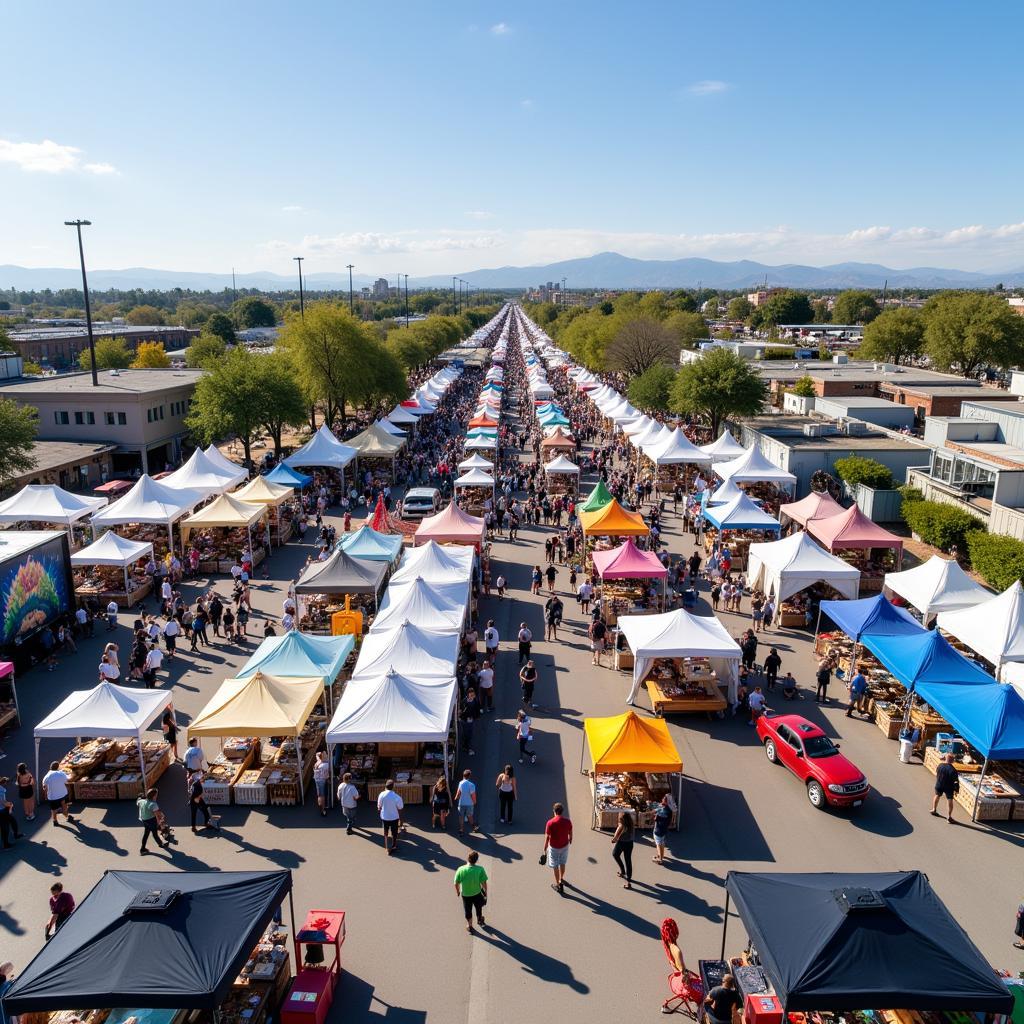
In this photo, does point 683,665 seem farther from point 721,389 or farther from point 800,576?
point 721,389

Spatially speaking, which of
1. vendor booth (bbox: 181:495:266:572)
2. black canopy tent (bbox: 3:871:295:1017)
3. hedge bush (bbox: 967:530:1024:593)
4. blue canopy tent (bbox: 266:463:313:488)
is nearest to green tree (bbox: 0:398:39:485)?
vendor booth (bbox: 181:495:266:572)

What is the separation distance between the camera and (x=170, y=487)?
2550 centimetres

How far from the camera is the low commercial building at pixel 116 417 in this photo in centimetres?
3466

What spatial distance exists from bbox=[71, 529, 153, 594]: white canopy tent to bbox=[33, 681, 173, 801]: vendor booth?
766cm

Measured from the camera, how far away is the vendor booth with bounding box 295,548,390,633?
18.1m

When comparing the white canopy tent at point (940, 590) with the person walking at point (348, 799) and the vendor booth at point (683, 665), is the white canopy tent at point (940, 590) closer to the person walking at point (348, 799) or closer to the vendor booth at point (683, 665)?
the vendor booth at point (683, 665)

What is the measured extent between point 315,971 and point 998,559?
64.2ft

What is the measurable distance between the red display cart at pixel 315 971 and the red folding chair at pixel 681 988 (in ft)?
11.7

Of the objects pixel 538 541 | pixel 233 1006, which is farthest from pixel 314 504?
pixel 233 1006

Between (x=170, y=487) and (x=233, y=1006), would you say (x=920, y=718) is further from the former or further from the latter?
(x=170, y=487)

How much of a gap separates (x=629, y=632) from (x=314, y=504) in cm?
1813

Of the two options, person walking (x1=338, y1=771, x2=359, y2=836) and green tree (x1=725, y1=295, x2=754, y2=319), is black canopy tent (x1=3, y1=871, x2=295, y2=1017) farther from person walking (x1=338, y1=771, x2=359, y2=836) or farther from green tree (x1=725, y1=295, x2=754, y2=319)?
green tree (x1=725, y1=295, x2=754, y2=319)

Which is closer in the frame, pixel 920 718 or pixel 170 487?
pixel 920 718

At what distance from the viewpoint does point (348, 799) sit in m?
11.1
